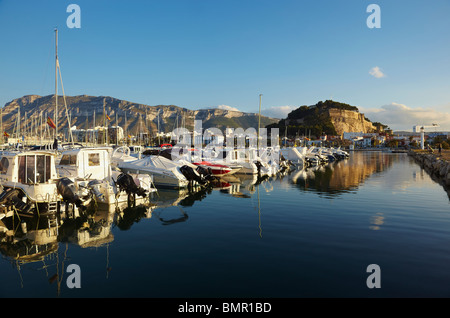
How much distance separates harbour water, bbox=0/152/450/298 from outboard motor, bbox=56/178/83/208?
96cm

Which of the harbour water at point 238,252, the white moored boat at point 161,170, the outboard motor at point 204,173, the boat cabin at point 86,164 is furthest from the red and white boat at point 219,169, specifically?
the harbour water at point 238,252

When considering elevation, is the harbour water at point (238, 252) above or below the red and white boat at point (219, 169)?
below

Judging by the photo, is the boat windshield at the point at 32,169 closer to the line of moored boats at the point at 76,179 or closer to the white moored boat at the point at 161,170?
the line of moored boats at the point at 76,179

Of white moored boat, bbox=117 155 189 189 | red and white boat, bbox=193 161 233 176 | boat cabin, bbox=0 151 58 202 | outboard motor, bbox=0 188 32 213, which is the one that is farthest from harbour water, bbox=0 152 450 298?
red and white boat, bbox=193 161 233 176

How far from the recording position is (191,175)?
73.8ft

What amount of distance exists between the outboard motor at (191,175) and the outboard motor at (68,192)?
31.1 ft

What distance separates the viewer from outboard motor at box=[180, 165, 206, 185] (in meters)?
22.5

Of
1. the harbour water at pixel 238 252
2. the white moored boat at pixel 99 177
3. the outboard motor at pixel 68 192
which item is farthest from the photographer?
the white moored boat at pixel 99 177

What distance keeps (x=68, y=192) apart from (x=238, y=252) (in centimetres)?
879

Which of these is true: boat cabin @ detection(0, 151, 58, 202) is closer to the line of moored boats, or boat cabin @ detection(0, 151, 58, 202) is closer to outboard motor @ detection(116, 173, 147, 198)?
the line of moored boats

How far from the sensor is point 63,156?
17.7 meters

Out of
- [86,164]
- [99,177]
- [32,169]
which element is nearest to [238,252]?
[32,169]

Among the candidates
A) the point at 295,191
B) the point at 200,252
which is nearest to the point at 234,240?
the point at 200,252

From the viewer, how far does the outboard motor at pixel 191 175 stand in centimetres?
2247
